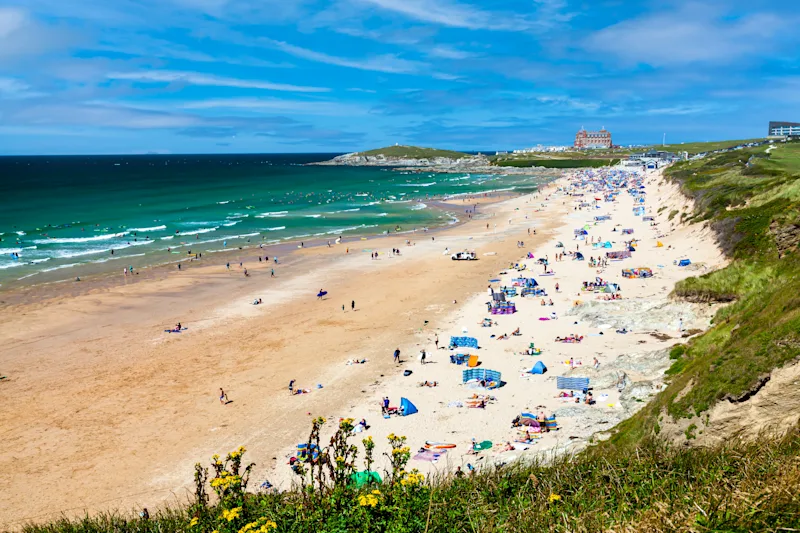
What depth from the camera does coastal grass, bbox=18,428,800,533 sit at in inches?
209

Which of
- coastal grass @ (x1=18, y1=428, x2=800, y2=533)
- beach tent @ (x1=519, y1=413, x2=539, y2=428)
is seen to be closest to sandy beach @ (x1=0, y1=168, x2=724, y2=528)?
beach tent @ (x1=519, y1=413, x2=539, y2=428)

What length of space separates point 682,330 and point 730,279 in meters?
3.31

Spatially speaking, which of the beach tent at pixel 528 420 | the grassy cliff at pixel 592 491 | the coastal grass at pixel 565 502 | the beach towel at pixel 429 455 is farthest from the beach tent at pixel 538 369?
the coastal grass at pixel 565 502

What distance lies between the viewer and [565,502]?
23.0ft

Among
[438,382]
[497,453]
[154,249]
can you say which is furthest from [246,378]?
[154,249]

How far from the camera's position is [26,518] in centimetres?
1520

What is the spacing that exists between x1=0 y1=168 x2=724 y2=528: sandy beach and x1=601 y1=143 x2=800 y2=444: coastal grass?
5.57ft

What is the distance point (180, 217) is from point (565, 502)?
78.2 meters

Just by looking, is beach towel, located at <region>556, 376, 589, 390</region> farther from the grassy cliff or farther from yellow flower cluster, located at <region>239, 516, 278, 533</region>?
A: yellow flower cluster, located at <region>239, 516, 278, 533</region>

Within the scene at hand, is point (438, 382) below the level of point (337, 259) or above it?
below

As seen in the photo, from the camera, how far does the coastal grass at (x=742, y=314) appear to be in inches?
464

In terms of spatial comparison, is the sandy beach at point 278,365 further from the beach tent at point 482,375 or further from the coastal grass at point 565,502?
the coastal grass at point 565,502

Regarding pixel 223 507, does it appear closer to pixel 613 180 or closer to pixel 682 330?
pixel 682 330

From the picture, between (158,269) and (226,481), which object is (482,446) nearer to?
(226,481)
